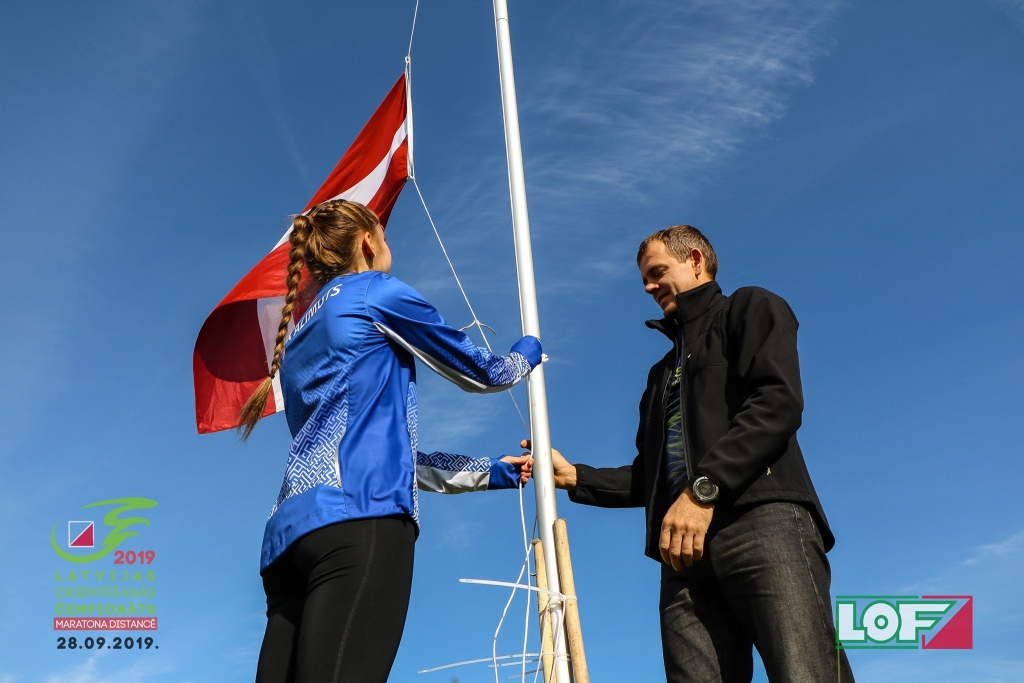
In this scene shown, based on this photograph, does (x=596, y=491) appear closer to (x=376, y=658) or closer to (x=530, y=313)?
(x=530, y=313)

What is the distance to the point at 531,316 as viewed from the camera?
183 inches

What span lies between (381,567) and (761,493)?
134 centimetres

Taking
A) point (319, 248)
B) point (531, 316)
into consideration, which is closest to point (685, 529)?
point (319, 248)

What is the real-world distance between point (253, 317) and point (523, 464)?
3.50 meters

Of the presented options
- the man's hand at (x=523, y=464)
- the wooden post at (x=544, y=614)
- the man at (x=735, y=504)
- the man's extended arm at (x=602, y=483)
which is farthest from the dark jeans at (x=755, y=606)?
the man's hand at (x=523, y=464)

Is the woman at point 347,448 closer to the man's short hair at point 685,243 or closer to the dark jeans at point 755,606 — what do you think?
the dark jeans at point 755,606

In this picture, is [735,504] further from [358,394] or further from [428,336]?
[358,394]

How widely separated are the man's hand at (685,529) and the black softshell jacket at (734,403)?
0.32 feet

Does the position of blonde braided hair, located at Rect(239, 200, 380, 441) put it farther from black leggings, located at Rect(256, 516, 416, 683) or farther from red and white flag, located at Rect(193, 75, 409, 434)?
red and white flag, located at Rect(193, 75, 409, 434)

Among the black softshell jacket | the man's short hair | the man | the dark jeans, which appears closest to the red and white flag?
the man's short hair

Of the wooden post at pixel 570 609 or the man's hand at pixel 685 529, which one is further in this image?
the wooden post at pixel 570 609

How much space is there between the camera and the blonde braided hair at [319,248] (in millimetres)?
3098

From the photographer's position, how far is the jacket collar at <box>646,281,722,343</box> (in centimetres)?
377

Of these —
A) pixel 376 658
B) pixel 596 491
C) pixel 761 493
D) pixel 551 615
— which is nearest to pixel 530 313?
pixel 596 491
